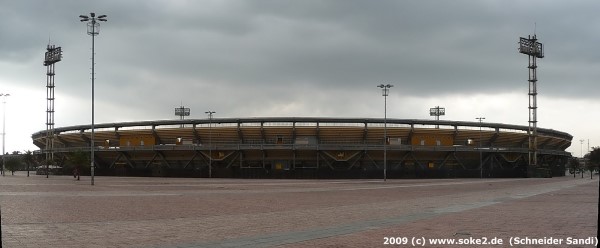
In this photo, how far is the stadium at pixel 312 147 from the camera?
275ft

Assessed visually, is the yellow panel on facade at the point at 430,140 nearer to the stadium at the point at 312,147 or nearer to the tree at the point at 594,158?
the stadium at the point at 312,147

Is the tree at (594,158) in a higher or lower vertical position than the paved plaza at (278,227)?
higher

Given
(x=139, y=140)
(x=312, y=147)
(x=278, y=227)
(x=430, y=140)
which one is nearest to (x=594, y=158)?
(x=278, y=227)

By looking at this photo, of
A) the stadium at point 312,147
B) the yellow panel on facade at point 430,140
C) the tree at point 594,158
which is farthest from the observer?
the yellow panel on facade at point 430,140

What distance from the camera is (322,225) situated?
1362 cm

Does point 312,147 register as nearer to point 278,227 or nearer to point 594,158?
point 278,227

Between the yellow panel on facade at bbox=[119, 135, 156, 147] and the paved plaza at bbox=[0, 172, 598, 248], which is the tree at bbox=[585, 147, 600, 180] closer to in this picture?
the paved plaza at bbox=[0, 172, 598, 248]

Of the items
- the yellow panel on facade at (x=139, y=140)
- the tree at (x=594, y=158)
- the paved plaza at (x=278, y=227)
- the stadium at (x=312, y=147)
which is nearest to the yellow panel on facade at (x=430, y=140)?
the stadium at (x=312, y=147)

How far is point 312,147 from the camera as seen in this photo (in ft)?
265

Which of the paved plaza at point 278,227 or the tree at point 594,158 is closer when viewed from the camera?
the tree at point 594,158

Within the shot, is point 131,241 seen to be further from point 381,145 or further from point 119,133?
point 119,133

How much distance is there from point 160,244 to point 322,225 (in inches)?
190

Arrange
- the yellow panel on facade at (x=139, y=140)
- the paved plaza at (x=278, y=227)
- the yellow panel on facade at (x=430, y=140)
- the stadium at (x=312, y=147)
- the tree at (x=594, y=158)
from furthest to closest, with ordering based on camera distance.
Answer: the yellow panel on facade at (x=139, y=140)
the yellow panel on facade at (x=430, y=140)
the stadium at (x=312, y=147)
the paved plaza at (x=278, y=227)
the tree at (x=594, y=158)

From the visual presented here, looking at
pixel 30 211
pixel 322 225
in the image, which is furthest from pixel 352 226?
pixel 30 211
